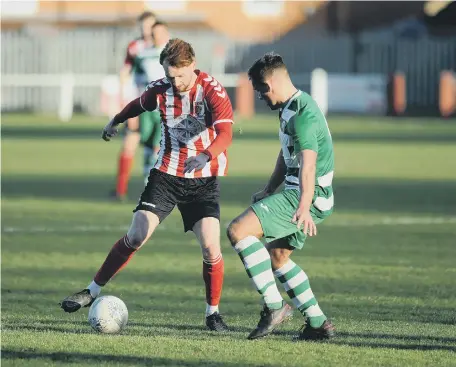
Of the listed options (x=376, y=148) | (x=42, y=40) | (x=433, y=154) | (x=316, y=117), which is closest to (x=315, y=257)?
(x=316, y=117)

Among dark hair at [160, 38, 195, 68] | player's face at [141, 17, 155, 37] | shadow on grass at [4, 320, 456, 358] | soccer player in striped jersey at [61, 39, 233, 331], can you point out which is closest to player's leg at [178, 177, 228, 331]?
soccer player in striped jersey at [61, 39, 233, 331]

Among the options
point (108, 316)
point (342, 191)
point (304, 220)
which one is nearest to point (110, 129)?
point (108, 316)

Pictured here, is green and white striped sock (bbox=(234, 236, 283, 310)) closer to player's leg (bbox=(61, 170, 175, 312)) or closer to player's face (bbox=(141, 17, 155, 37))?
player's leg (bbox=(61, 170, 175, 312))

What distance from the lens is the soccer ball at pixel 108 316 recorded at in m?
7.94

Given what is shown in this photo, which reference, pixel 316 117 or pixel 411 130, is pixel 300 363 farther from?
pixel 411 130

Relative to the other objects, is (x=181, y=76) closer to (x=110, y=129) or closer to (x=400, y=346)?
(x=110, y=129)

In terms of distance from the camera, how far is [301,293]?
7.85 m

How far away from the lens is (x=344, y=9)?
5472 cm

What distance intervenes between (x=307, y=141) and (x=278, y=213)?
52 centimetres

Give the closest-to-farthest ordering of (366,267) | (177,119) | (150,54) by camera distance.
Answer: (177,119) < (366,267) < (150,54)

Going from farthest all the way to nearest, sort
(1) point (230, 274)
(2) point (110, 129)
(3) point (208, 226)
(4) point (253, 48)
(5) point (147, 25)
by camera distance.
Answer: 1. (4) point (253, 48)
2. (5) point (147, 25)
3. (1) point (230, 274)
4. (2) point (110, 129)
5. (3) point (208, 226)

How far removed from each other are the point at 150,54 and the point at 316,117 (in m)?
8.87

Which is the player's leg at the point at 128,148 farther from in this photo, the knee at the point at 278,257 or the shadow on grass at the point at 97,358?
the shadow on grass at the point at 97,358

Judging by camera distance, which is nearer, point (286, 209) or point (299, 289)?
point (286, 209)
